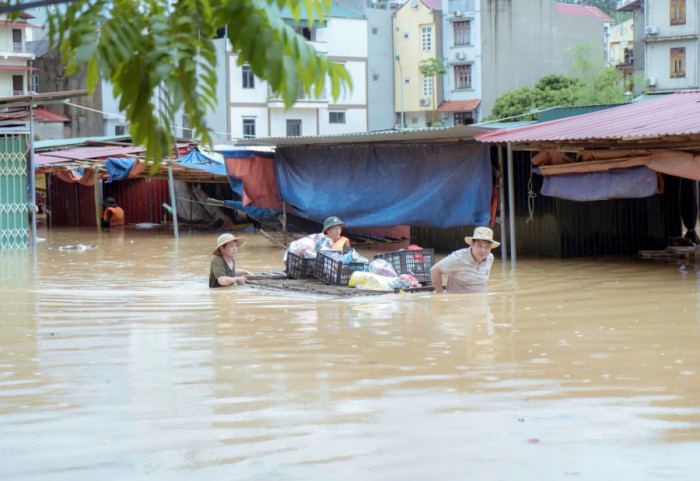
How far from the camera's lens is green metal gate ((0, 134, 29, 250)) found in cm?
1845

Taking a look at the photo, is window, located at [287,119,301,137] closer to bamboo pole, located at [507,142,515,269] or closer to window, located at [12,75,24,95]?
window, located at [12,75,24,95]

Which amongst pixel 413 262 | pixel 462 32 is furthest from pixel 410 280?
pixel 462 32

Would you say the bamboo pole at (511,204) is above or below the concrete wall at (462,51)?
below

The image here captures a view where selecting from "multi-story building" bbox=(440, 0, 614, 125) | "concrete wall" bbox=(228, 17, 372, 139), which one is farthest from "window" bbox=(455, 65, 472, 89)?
"concrete wall" bbox=(228, 17, 372, 139)

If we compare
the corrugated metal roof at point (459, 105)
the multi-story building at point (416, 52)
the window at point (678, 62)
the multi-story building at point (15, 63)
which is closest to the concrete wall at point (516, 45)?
the corrugated metal roof at point (459, 105)

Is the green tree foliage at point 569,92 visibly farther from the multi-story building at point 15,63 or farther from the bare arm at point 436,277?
the bare arm at point 436,277

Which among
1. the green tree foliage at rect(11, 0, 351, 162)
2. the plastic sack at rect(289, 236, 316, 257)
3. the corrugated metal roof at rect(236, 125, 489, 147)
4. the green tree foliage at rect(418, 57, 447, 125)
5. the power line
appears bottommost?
the plastic sack at rect(289, 236, 316, 257)

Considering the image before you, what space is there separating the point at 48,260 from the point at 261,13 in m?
15.3

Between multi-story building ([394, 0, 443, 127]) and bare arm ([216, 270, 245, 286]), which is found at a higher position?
multi-story building ([394, 0, 443, 127])

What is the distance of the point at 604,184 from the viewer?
1438 centimetres

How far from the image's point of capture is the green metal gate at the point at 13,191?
727 inches

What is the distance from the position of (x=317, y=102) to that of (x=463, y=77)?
1033 centimetres

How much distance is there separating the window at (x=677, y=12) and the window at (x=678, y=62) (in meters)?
1.43

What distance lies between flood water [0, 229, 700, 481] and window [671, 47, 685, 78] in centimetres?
4528
